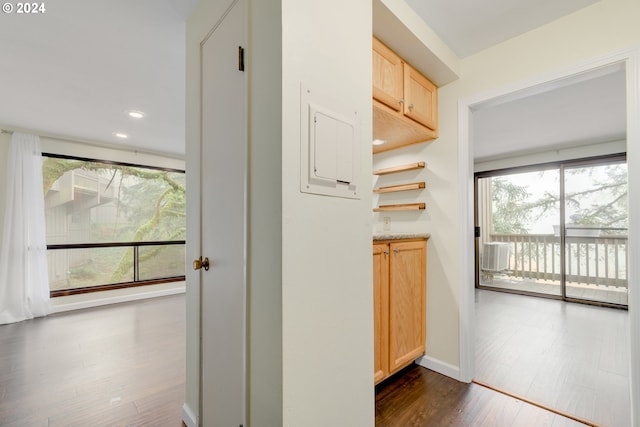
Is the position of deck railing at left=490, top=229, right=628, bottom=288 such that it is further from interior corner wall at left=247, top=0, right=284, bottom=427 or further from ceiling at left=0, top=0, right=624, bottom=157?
interior corner wall at left=247, top=0, right=284, bottom=427

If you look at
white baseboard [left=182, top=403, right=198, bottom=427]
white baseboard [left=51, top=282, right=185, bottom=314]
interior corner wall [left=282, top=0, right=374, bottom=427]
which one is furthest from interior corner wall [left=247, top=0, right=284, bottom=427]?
white baseboard [left=51, top=282, right=185, bottom=314]

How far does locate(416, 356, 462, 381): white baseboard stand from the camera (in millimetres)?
2051

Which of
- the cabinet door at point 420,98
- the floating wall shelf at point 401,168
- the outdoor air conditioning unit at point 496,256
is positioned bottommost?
the outdoor air conditioning unit at point 496,256

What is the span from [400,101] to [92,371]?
320 cm

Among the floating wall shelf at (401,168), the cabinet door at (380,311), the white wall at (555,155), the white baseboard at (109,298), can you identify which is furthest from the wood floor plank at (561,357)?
the white baseboard at (109,298)

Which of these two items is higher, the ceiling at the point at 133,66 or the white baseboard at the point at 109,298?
the ceiling at the point at 133,66

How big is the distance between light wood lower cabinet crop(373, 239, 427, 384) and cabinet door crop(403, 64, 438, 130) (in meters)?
0.95

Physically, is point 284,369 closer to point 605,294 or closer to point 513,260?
point 605,294

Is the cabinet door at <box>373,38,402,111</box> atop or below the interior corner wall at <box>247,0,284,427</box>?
atop

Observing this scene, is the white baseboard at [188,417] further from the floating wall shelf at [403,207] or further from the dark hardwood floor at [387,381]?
the floating wall shelf at [403,207]

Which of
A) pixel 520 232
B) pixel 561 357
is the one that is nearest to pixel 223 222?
pixel 561 357

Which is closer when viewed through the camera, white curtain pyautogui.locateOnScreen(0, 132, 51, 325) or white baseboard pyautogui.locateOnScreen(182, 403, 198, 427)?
white baseboard pyautogui.locateOnScreen(182, 403, 198, 427)

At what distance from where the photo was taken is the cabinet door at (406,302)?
1.88 meters

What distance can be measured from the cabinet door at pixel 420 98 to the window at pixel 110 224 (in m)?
4.52
